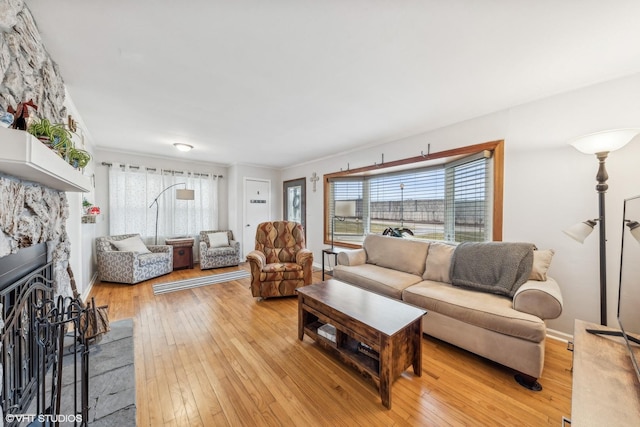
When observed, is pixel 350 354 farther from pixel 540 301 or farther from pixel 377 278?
pixel 540 301

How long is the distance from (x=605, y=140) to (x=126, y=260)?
5.67 m

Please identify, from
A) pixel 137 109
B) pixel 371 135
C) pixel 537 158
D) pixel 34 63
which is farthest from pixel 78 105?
pixel 537 158

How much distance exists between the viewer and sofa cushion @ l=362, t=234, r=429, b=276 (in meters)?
2.79

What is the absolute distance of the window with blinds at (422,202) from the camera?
2.76 metres

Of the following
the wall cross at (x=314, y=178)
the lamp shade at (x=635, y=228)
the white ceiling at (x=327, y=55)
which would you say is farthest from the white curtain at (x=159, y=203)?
the lamp shade at (x=635, y=228)

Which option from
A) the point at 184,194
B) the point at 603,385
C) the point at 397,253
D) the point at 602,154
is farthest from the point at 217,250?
the point at 602,154

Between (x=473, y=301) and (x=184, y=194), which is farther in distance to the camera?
(x=184, y=194)

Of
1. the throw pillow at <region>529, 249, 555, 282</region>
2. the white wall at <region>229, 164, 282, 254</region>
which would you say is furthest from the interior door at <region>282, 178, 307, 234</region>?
the throw pillow at <region>529, 249, 555, 282</region>

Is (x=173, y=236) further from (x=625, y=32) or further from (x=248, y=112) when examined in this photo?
(x=625, y=32)

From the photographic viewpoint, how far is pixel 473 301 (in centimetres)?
196

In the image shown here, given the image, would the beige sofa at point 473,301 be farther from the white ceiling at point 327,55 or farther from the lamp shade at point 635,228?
the white ceiling at point 327,55

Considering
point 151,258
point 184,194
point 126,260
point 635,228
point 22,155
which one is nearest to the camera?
point 22,155

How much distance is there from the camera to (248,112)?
2590 mm

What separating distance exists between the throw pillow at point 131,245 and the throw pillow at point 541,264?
5.37 metres
